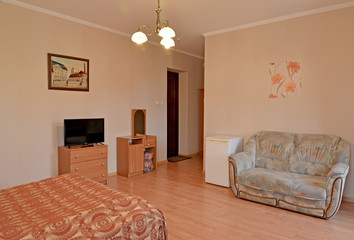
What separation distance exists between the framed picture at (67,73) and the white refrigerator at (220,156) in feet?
8.36

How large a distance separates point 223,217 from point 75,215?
1967 mm

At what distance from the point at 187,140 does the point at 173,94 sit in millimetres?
1385

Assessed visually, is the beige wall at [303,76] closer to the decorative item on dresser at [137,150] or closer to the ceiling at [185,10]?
the ceiling at [185,10]

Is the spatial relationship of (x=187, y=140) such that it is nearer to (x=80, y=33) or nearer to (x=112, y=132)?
(x=112, y=132)

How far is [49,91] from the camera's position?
3896 mm

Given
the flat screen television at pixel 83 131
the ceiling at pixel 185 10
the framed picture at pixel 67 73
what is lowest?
the flat screen television at pixel 83 131

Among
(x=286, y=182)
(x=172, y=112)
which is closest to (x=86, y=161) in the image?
(x=286, y=182)

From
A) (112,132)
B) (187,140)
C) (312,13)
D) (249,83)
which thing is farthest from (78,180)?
(187,140)

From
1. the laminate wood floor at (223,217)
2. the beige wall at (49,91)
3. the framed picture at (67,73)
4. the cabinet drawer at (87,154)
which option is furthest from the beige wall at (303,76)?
the framed picture at (67,73)

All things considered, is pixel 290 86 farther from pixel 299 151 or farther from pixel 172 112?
pixel 172 112

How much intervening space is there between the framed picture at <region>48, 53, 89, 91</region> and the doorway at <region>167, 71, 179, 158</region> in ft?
8.82

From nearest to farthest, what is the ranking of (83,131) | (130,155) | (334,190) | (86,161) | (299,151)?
1. (334,190)
2. (299,151)
3. (86,161)
4. (83,131)
5. (130,155)

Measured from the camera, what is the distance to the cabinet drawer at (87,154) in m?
3.82

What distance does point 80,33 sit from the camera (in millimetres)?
4277
